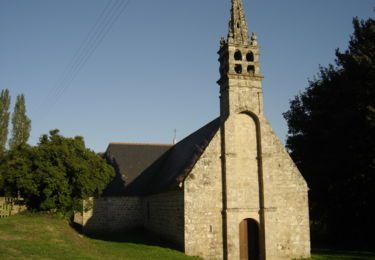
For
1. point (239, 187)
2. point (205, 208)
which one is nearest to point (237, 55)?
point (239, 187)

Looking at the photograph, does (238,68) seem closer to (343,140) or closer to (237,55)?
(237,55)

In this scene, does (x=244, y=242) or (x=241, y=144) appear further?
(x=241, y=144)

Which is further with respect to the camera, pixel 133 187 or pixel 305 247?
pixel 133 187

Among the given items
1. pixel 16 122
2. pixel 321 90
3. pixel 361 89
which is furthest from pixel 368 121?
pixel 16 122

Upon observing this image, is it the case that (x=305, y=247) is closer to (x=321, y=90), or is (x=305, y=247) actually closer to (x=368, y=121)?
(x=368, y=121)

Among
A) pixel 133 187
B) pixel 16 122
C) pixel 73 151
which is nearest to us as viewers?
pixel 73 151

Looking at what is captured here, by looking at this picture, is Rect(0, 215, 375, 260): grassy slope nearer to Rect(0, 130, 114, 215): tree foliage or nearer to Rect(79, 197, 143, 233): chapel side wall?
A: Rect(0, 130, 114, 215): tree foliage

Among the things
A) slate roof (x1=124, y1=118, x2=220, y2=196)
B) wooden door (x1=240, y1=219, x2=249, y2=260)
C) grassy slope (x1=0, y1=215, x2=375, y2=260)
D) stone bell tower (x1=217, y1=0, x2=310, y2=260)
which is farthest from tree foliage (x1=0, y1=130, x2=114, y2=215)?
wooden door (x1=240, y1=219, x2=249, y2=260)

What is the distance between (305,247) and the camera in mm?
→ 19844

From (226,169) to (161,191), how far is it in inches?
221

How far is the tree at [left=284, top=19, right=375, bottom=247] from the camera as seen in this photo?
76.4 feet

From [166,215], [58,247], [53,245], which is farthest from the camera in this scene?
[166,215]

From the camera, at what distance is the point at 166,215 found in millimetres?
22062

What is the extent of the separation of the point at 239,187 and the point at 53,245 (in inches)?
388
